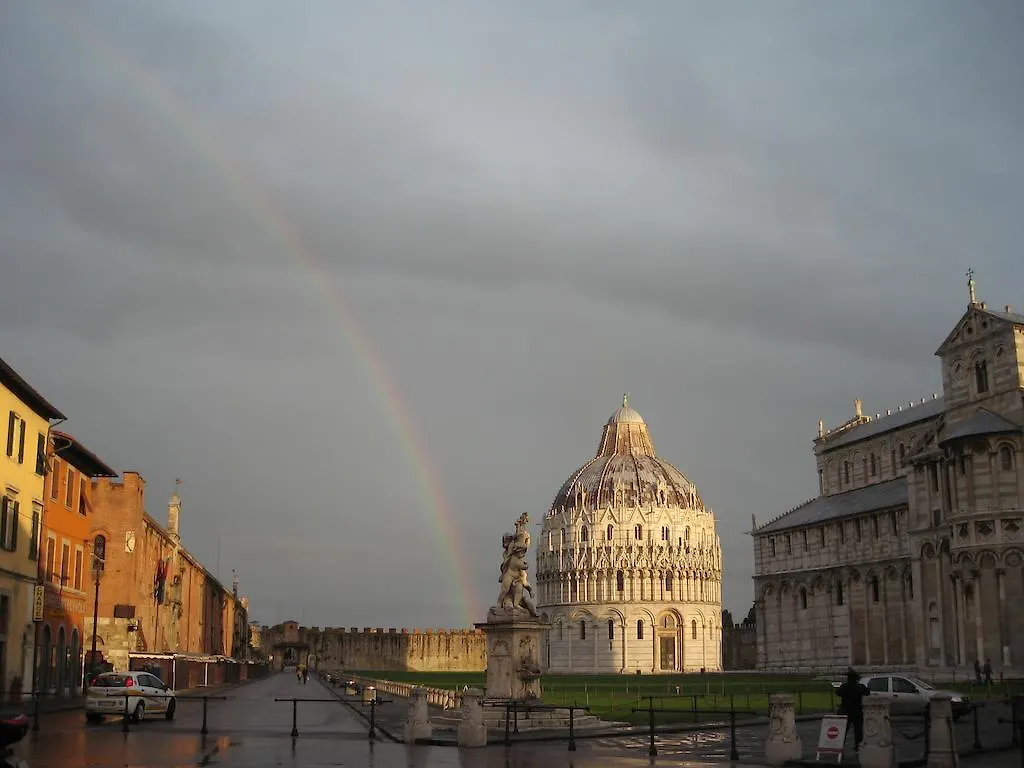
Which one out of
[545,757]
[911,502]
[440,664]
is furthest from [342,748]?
[440,664]

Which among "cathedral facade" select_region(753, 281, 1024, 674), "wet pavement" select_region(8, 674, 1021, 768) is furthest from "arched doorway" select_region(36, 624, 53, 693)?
"cathedral facade" select_region(753, 281, 1024, 674)

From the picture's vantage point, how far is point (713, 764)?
22.3 m

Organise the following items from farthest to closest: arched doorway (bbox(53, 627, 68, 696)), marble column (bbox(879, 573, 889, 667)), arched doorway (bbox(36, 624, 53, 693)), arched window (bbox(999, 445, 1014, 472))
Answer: marble column (bbox(879, 573, 889, 667)), arched window (bbox(999, 445, 1014, 472)), arched doorway (bbox(53, 627, 68, 696)), arched doorway (bbox(36, 624, 53, 693))

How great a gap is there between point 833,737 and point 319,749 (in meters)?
10.8

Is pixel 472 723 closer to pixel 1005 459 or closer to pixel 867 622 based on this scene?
pixel 1005 459

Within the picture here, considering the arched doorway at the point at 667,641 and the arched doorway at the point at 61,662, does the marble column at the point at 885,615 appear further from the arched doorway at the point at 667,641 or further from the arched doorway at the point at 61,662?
the arched doorway at the point at 667,641

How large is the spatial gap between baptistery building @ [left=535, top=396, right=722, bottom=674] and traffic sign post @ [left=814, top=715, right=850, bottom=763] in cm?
14018

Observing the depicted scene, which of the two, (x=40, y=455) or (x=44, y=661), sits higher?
(x=40, y=455)

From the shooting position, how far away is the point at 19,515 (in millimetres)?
43969

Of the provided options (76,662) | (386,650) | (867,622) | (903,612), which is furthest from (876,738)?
(386,650)

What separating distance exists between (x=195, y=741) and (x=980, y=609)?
1862 inches

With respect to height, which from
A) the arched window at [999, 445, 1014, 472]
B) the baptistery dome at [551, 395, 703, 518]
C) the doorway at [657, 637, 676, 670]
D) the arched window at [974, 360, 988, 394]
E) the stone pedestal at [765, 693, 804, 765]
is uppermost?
the baptistery dome at [551, 395, 703, 518]

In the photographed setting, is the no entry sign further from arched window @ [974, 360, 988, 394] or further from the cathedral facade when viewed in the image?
arched window @ [974, 360, 988, 394]

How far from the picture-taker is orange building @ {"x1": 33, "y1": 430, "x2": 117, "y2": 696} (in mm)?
48531
